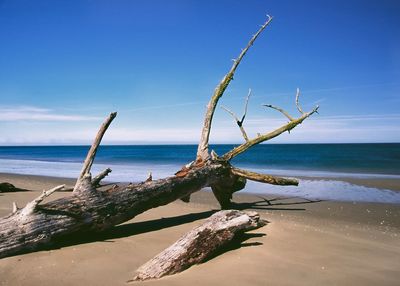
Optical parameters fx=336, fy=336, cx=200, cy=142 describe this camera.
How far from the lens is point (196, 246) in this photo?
4129 millimetres

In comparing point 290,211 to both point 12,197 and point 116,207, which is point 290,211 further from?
point 12,197

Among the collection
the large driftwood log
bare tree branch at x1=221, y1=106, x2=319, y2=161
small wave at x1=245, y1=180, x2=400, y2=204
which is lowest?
small wave at x1=245, y1=180, x2=400, y2=204

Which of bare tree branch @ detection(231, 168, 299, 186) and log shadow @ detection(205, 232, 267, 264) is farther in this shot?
bare tree branch @ detection(231, 168, 299, 186)

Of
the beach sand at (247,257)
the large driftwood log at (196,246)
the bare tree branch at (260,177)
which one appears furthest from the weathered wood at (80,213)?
the bare tree branch at (260,177)

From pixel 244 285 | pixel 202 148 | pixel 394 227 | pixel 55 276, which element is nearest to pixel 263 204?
pixel 202 148

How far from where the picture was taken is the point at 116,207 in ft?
17.3

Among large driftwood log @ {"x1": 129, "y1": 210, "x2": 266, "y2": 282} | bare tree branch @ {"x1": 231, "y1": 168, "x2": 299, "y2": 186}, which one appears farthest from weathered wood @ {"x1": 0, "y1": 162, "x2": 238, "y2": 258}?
bare tree branch @ {"x1": 231, "y1": 168, "x2": 299, "y2": 186}

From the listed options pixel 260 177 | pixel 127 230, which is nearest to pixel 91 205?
pixel 127 230

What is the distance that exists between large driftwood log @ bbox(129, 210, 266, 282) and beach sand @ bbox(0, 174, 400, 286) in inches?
4.4

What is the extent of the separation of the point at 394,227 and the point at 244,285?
480cm

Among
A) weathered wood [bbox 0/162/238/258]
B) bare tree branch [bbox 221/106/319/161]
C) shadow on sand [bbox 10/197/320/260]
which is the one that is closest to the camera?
weathered wood [bbox 0/162/238/258]

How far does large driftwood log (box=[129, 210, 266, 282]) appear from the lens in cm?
377

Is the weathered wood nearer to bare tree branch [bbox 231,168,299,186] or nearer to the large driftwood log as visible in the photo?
the large driftwood log

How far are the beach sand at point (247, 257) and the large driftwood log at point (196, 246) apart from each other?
0.11 meters
